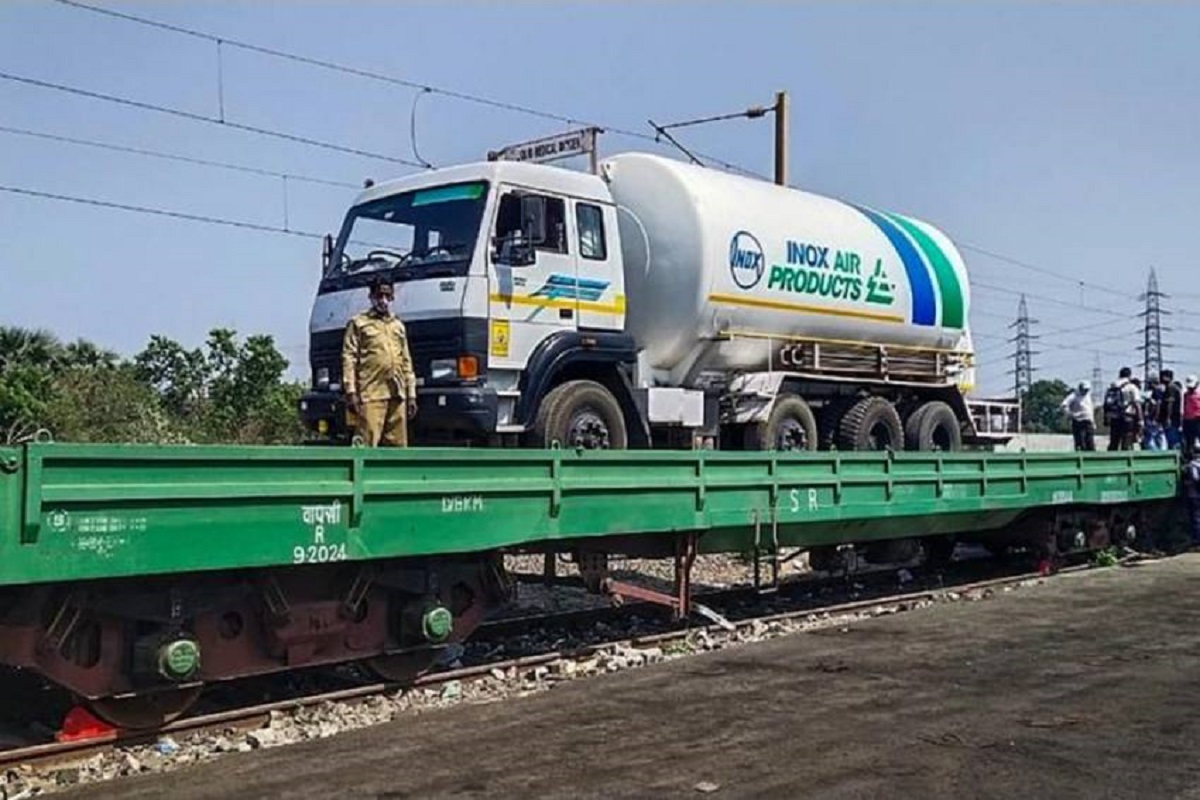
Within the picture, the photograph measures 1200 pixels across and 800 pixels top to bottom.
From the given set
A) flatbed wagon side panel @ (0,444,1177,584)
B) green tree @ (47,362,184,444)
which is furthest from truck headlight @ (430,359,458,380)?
green tree @ (47,362,184,444)

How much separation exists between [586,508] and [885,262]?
700 cm

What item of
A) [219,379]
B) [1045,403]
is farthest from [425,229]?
[1045,403]

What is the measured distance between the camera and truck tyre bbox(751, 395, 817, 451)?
38.5 ft

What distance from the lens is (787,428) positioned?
476 inches

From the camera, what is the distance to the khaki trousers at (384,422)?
26.3 ft

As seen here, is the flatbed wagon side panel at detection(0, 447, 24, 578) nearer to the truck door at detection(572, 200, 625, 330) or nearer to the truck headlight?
A: the truck headlight

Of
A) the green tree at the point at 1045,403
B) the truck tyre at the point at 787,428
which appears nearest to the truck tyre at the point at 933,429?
the truck tyre at the point at 787,428

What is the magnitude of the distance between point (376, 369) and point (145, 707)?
2.69 m

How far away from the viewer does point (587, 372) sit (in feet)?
33.3

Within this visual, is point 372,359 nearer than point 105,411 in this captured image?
Yes

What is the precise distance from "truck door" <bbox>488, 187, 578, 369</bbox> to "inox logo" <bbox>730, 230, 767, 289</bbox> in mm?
2092

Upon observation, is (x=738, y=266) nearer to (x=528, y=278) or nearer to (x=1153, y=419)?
(x=528, y=278)

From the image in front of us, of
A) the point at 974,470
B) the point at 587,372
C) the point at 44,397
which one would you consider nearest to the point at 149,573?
the point at 587,372

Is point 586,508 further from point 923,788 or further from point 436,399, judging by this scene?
point 923,788
